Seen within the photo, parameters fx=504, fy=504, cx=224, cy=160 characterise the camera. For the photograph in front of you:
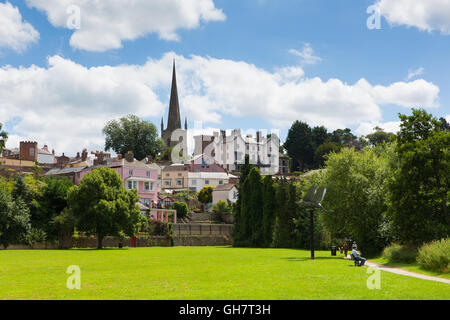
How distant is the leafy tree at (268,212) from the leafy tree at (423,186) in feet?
131

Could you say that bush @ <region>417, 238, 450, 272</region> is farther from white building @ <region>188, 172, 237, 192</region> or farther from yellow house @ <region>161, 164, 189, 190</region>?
yellow house @ <region>161, 164, 189, 190</region>

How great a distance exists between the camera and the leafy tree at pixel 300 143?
158 m

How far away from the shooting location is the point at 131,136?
151875mm

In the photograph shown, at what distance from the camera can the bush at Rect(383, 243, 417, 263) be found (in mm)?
30170

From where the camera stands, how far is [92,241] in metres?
Result: 68.0

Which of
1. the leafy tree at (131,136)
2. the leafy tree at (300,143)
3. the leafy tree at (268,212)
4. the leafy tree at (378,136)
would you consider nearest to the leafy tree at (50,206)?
the leafy tree at (268,212)

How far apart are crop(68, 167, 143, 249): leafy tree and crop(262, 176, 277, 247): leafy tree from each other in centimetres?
2034

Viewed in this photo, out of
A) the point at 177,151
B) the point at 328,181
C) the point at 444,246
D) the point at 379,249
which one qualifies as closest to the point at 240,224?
the point at 328,181

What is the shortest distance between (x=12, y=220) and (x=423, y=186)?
46.3 meters

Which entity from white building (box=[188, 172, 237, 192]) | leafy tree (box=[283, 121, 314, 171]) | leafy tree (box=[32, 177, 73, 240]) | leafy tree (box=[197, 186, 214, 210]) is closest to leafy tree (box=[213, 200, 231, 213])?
leafy tree (box=[197, 186, 214, 210])

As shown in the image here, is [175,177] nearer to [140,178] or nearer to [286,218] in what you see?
[140,178]

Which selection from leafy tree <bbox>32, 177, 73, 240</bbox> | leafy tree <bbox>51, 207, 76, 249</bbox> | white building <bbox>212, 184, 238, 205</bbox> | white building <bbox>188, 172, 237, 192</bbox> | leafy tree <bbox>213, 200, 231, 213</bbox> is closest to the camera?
leafy tree <bbox>51, 207, 76, 249</bbox>

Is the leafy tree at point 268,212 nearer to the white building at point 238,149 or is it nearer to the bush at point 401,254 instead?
the bush at point 401,254

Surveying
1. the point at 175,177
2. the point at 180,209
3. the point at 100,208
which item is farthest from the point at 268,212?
the point at 175,177
